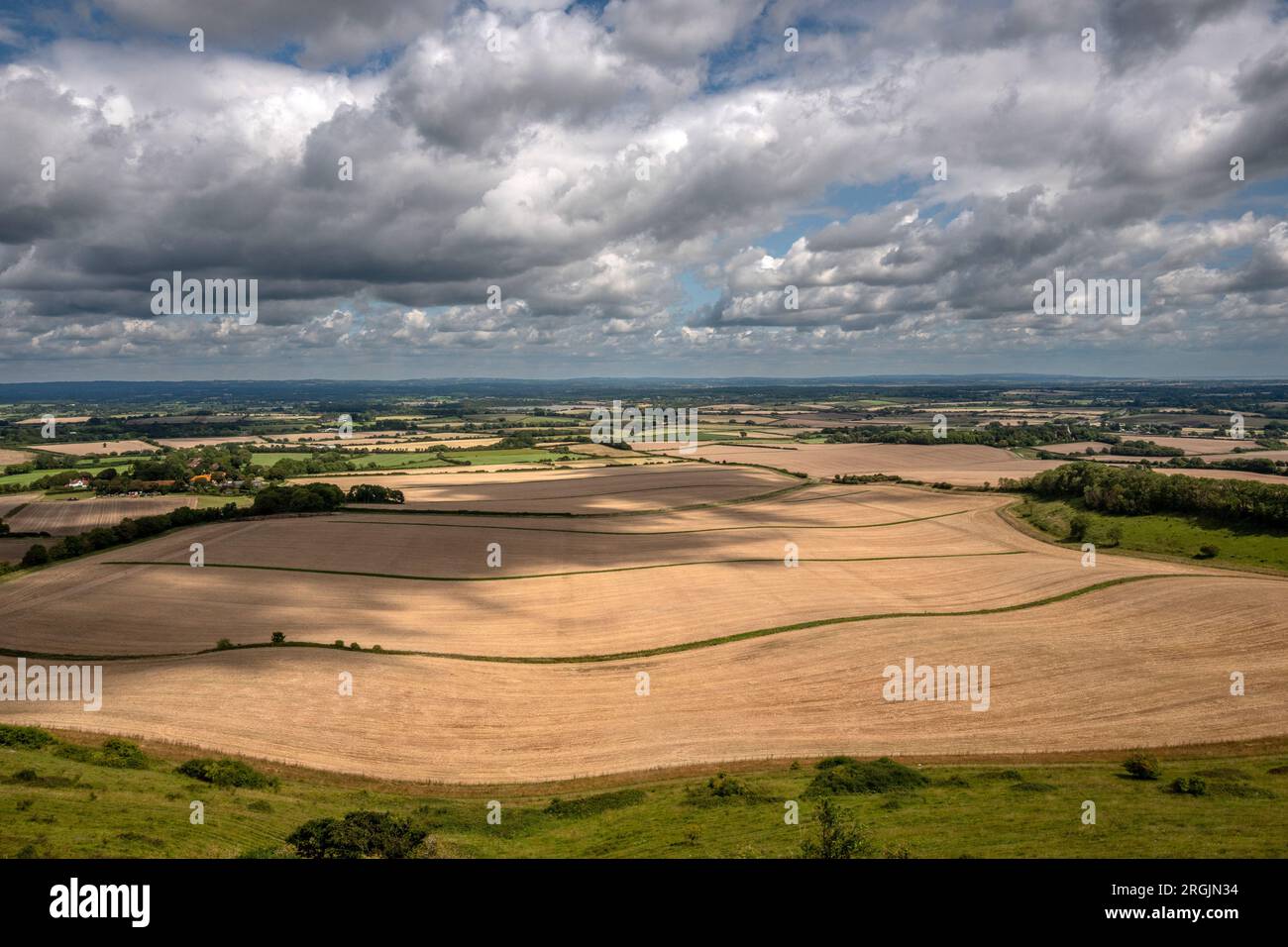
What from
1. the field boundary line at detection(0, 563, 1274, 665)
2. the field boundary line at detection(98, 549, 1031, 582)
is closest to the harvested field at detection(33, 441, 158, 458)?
the field boundary line at detection(98, 549, 1031, 582)

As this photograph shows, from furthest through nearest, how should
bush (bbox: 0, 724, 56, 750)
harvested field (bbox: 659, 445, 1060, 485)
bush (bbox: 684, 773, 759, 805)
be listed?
harvested field (bbox: 659, 445, 1060, 485)
bush (bbox: 0, 724, 56, 750)
bush (bbox: 684, 773, 759, 805)

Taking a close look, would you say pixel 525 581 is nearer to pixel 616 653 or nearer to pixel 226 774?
pixel 616 653

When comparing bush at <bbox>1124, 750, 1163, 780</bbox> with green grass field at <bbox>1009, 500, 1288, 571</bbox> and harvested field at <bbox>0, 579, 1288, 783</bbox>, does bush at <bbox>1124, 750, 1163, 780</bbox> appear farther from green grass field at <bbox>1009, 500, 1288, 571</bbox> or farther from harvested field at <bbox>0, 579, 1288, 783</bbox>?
green grass field at <bbox>1009, 500, 1288, 571</bbox>

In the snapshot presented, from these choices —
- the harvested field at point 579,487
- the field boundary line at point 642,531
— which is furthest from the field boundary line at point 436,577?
the harvested field at point 579,487

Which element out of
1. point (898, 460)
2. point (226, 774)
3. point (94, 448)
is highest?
point (94, 448)

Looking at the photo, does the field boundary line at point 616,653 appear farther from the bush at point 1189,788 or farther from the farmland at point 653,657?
the bush at point 1189,788

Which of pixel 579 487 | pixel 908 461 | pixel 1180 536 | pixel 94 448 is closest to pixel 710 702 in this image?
pixel 1180 536
